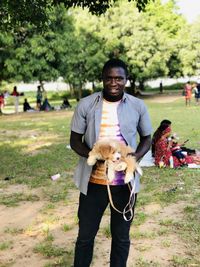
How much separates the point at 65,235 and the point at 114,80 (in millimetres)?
2523

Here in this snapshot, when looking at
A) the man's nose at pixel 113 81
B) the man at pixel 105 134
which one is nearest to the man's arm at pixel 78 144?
the man at pixel 105 134

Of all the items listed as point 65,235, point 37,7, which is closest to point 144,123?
point 65,235

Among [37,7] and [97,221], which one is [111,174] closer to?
[97,221]

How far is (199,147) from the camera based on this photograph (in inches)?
441

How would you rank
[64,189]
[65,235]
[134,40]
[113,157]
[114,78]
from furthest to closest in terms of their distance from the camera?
[134,40] → [64,189] → [65,235] → [114,78] → [113,157]

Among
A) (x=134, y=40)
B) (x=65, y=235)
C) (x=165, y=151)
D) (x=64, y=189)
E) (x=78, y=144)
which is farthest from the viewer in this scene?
(x=134, y=40)

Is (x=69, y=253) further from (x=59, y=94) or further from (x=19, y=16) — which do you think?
(x=59, y=94)

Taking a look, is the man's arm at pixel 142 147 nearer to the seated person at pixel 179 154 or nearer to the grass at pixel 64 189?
the grass at pixel 64 189

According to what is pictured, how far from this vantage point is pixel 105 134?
3.39 m

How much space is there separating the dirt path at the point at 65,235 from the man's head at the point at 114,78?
73.3 inches

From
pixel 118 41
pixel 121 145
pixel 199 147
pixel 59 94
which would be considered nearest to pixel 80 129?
pixel 121 145

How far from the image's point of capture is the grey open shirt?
3.39 m

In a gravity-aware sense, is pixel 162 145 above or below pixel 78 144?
below

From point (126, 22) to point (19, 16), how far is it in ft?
89.0
